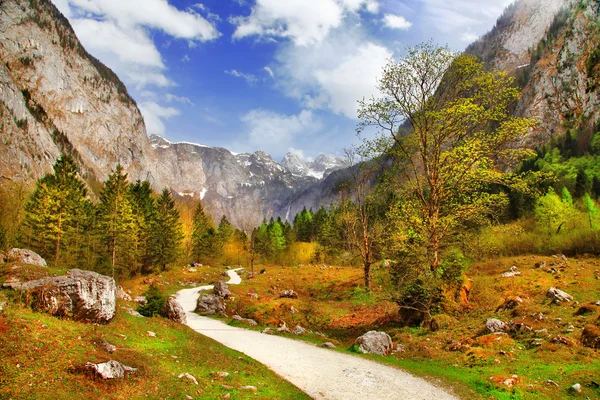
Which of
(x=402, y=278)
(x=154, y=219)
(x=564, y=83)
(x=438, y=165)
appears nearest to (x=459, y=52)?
(x=438, y=165)

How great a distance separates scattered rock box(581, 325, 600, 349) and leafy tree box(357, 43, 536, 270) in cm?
629

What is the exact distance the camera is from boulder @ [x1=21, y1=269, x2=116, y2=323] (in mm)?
11531

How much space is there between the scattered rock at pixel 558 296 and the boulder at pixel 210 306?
23.9 m

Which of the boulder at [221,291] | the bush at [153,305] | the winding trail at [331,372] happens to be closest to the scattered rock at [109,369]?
the winding trail at [331,372]

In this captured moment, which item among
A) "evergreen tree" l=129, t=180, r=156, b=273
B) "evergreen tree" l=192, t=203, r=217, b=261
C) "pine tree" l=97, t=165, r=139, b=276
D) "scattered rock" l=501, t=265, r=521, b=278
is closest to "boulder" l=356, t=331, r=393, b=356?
"scattered rock" l=501, t=265, r=521, b=278

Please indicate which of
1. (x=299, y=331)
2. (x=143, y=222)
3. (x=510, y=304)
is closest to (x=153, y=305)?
(x=299, y=331)

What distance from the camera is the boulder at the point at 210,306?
29312 millimetres

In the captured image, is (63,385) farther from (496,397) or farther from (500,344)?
(500,344)

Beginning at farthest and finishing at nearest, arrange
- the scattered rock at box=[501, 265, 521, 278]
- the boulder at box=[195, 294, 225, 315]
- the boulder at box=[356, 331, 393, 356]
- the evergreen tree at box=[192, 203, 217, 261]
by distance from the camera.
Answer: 1. the evergreen tree at box=[192, 203, 217, 261]
2. the boulder at box=[195, 294, 225, 315]
3. the scattered rock at box=[501, 265, 521, 278]
4. the boulder at box=[356, 331, 393, 356]

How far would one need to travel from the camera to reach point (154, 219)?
57.2 m

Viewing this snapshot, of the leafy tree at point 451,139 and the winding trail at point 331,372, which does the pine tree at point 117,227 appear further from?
the leafy tree at point 451,139

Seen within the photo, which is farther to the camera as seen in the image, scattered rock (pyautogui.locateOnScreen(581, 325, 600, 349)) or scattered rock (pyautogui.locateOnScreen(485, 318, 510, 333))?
scattered rock (pyautogui.locateOnScreen(485, 318, 510, 333))

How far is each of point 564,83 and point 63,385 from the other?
207 meters

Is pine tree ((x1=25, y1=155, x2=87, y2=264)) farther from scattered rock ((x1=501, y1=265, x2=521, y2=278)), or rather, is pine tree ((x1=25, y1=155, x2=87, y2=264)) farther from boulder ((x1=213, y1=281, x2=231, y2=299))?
scattered rock ((x1=501, y1=265, x2=521, y2=278))
